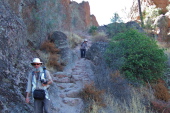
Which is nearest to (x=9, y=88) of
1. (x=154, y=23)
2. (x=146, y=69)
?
(x=146, y=69)

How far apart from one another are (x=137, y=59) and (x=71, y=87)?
13.1ft

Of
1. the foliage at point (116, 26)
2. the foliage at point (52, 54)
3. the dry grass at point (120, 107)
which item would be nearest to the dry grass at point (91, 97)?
the dry grass at point (120, 107)

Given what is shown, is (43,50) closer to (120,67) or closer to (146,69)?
(120,67)

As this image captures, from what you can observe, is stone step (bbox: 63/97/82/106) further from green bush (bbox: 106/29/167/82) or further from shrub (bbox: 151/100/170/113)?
green bush (bbox: 106/29/167/82)

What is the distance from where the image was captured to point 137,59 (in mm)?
10961

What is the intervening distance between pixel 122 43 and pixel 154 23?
48.4ft

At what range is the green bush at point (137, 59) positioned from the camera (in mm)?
10594

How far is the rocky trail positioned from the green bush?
62.9 inches

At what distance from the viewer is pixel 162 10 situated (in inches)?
1102

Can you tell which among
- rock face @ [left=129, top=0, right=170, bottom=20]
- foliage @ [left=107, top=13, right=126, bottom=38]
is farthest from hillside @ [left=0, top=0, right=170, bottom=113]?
rock face @ [left=129, top=0, right=170, bottom=20]

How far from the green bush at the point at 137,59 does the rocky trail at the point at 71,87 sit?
1.60 meters

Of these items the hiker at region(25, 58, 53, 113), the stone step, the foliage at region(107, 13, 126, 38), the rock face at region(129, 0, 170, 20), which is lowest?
the stone step

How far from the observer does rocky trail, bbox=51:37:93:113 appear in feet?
24.6

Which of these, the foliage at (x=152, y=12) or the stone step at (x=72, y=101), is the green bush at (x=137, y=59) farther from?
the foliage at (x=152, y=12)
